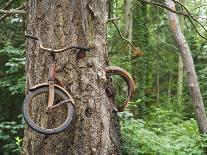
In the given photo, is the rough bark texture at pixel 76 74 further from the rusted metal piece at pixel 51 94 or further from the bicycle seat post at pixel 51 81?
the rusted metal piece at pixel 51 94

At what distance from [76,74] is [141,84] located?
1151 cm

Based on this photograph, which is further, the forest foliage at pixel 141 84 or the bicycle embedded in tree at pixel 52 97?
the forest foliage at pixel 141 84

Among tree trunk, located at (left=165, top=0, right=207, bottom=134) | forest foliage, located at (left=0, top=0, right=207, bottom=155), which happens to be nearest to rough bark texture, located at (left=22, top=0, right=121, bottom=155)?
forest foliage, located at (left=0, top=0, right=207, bottom=155)

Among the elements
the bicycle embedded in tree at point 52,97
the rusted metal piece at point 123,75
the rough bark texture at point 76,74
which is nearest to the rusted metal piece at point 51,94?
the bicycle embedded in tree at point 52,97

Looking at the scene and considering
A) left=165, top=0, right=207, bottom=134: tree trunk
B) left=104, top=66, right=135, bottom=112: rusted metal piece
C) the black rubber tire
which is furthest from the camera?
left=165, top=0, right=207, bottom=134: tree trunk

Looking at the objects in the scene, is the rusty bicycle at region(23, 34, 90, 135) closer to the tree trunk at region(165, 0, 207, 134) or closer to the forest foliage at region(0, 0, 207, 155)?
the forest foliage at region(0, 0, 207, 155)

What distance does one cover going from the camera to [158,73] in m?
22.4

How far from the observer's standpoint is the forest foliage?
6231mm

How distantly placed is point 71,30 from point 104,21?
1.15 feet

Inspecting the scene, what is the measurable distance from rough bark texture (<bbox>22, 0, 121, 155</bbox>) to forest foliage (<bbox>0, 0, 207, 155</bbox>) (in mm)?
581

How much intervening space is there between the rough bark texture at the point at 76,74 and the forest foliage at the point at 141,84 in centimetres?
58

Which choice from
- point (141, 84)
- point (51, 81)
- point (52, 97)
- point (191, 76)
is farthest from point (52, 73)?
point (141, 84)

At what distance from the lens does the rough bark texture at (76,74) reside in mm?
3201

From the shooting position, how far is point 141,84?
48.0ft
